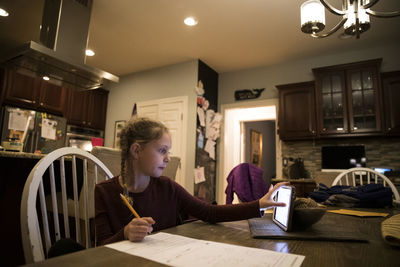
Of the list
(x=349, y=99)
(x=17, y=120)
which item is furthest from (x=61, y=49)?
(x=349, y=99)

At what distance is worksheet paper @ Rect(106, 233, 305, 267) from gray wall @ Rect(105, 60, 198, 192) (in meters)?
3.27

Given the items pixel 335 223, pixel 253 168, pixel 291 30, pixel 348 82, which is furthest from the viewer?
pixel 348 82

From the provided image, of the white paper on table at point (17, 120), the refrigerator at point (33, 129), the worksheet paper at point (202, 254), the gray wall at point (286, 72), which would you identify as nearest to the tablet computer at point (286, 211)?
the worksheet paper at point (202, 254)

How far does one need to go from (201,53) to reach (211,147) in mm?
1501

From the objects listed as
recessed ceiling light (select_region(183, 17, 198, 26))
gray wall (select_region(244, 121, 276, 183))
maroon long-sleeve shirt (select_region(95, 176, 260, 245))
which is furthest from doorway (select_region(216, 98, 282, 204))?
maroon long-sleeve shirt (select_region(95, 176, 260, 245))

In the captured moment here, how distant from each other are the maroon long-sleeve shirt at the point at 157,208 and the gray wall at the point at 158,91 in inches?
111

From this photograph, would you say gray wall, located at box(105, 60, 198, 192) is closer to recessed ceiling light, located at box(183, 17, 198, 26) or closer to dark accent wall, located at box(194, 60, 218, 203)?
dark accent wall, located at box(194, 60, 218, 203)

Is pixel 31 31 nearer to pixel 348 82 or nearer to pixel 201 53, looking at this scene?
pixel 201 53

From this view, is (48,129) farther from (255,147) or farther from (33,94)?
(255,147)

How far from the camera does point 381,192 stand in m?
1.27

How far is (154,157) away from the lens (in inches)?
38.1

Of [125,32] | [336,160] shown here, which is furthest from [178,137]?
[336,160]

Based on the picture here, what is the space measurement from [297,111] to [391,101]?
111cm

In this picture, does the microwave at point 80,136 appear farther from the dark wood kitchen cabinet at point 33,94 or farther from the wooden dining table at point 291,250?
the wooden dining table at point 291,250
